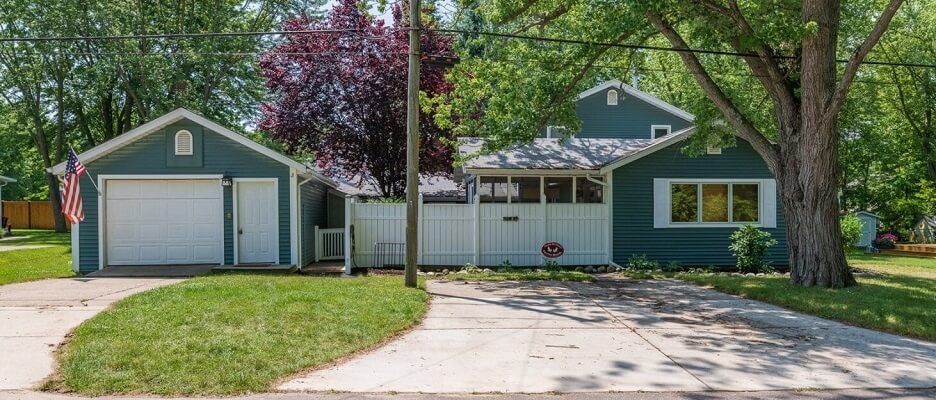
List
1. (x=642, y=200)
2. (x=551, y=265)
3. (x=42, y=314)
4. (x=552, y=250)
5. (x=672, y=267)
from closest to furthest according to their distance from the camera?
(x=42, y=314) → (x=551, y=265) → (x=552, y=250) → (x=672, y=267) → (x=642, y=200)

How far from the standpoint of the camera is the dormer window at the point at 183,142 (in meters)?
14.0

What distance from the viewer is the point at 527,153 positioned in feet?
54.4

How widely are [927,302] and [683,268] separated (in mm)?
6291

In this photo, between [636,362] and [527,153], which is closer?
[636,362]

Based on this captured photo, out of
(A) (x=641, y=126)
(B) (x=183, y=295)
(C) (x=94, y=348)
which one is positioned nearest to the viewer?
(C) (x=94, y=348)

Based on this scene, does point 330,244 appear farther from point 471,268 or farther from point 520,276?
point 520,276

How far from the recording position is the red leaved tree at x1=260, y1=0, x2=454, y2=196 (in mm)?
18844

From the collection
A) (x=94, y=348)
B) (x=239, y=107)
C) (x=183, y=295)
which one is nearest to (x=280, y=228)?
(x=183, y=295)

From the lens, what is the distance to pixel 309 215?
16297 mm

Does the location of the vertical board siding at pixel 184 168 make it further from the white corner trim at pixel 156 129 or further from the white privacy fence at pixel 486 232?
the white privacy fence at pixel 486 232

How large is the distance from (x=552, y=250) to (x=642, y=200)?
268 cm

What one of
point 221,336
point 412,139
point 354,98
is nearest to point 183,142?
point 354,98

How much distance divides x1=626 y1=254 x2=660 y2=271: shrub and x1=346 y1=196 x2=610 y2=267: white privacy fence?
655mm

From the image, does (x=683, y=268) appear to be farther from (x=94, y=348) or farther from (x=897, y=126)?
(x=897, y=126)
